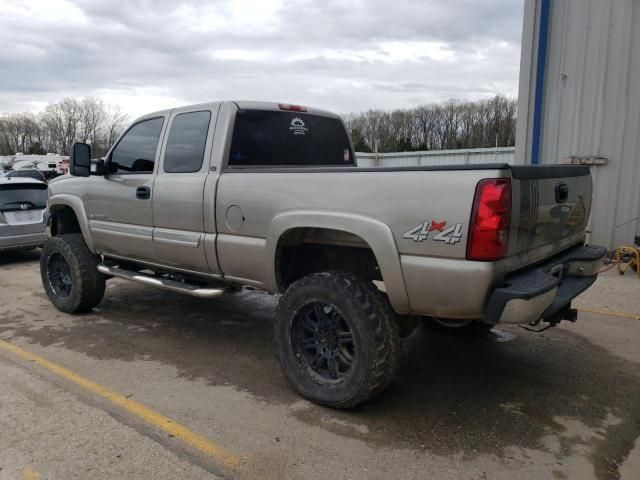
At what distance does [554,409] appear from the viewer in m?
3.64

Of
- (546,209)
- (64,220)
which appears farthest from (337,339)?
(64,220)

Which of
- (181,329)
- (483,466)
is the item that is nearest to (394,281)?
(483,466)

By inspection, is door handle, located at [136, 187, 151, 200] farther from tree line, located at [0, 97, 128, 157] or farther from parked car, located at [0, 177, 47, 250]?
tree line, located at [0, 97, 128, 157]

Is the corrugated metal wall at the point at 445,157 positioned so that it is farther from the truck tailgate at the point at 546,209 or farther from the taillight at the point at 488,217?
the taillight at the point at 488,217

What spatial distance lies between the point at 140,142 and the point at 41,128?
94268mm

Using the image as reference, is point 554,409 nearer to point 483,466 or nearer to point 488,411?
point 488,411

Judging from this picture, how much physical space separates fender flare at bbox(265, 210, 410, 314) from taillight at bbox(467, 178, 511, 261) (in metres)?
0.47

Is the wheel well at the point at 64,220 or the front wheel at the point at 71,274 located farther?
the wheel well at the point at 64,220

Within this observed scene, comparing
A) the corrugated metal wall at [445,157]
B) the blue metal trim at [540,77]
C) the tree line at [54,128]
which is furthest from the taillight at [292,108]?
the tree line at [54,128]

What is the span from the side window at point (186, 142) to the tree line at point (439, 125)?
4054 cm

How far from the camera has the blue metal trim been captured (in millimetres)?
9039

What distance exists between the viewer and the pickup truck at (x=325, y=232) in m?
2.93

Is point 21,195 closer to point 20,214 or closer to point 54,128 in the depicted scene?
point 20,214

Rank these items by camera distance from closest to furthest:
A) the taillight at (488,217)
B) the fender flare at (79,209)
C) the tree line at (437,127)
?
the taillight at (488,217) → the fender flare at (79,209) → the tree line at (437,127)
